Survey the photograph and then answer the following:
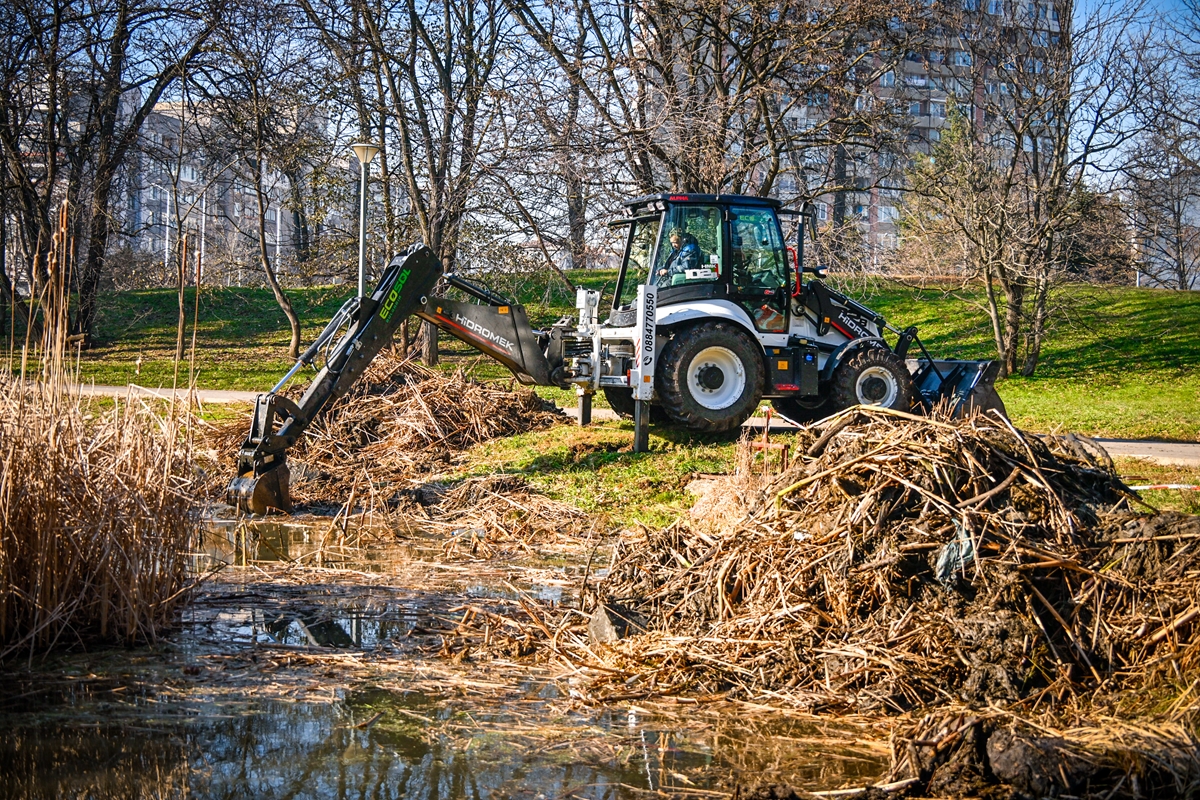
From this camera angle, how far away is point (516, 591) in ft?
23.9

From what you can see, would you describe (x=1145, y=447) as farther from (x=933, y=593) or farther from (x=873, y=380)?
(x=933, y=593)

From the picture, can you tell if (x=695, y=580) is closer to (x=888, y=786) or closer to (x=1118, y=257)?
(x=888, y=786)

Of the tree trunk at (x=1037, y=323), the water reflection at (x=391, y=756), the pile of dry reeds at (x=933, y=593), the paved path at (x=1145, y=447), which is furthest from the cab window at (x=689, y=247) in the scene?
the tree trunk at (x=1037, y=323)

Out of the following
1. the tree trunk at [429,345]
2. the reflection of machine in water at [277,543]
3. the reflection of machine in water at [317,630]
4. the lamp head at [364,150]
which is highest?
the lamp head at [364,150]

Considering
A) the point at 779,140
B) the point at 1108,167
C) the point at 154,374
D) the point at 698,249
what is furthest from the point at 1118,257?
the point at 154,374

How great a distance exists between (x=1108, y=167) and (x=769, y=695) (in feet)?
65.7

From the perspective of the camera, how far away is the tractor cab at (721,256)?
1255 cm

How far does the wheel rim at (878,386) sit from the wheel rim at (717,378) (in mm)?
1496

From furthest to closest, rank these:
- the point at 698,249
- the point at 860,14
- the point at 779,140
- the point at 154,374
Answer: the point at 154,374, the point at 779,140, the point at 860,14, the point at 698,249

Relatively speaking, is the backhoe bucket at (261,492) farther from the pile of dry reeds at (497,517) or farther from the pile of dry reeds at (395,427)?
the pile of dry reeds at (497,517)

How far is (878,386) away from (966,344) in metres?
15.8

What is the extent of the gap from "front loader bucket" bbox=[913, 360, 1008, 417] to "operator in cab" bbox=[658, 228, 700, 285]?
3.30 metres

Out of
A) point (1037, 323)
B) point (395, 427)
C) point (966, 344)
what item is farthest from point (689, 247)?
point (966, 344)

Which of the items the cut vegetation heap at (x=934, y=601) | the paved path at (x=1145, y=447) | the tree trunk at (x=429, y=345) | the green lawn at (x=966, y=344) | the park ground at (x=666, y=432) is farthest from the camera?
the tree trunk at (x=429, y=345)
